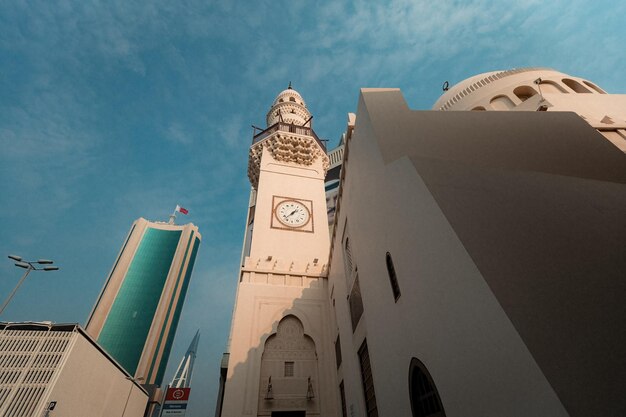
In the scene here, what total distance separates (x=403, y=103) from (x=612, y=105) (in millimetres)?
10940

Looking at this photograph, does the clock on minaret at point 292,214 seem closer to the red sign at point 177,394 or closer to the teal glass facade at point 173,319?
the red sign at point 177,394

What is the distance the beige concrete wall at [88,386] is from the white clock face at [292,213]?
9.38 metres

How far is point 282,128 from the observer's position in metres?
20.4

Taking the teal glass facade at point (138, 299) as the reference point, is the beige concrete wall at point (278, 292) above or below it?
below

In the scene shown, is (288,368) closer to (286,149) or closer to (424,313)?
(424,313)

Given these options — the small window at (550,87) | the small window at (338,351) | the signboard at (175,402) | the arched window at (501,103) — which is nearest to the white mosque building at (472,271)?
the small window at (338,351)

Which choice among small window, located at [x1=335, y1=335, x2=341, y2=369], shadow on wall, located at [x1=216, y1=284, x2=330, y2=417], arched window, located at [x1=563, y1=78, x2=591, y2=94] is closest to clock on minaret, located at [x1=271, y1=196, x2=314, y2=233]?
shadow on wall, located at [x1=216, y1=284, x2=330, y2=417]

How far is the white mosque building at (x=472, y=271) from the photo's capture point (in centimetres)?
244

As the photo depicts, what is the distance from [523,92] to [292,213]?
43.6 feet

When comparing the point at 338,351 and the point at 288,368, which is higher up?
the point at 338,351

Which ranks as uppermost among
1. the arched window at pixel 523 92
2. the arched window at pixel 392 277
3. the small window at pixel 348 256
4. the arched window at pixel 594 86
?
the arched window at pixel 594 86

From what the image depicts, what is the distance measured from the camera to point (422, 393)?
4.55 m

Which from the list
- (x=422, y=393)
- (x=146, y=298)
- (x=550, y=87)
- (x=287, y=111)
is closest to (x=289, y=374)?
(x=422, y=393)

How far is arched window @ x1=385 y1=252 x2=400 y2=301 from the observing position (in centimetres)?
544
